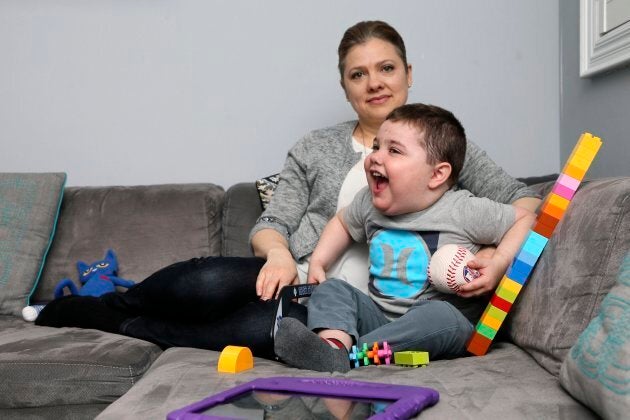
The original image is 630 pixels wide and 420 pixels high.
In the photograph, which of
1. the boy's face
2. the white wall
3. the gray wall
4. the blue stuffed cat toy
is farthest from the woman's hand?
the gray wall

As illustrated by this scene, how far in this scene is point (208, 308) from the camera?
1579 millimetres

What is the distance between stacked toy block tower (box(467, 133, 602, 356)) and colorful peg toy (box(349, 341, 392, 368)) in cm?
21

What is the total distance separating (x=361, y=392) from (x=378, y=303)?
55 cm

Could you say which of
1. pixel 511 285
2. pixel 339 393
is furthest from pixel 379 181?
pixel 339 393

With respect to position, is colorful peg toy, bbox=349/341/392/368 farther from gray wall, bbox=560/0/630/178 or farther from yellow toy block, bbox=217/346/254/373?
gray wall, bbox=560/0/630/178

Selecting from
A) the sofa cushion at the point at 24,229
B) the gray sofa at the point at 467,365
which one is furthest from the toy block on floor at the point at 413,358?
the sofa cushion at the point at 24,229

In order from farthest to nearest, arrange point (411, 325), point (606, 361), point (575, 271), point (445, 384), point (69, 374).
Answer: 1. point (69, 374)
2. point (411, 325)
3. point (575, 271)
4. point (445, 384)
5. point (606, 361)

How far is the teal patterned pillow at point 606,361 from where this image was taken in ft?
2.94

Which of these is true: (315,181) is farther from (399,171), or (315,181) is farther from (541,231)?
(541,231)

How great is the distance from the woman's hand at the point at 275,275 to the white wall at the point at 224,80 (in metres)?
0.85

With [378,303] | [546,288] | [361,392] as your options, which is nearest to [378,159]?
[378,303]

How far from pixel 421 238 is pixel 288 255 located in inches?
14.2

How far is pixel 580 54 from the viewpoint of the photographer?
86.0 inches

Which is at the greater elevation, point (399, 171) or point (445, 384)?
point (399, 171)
